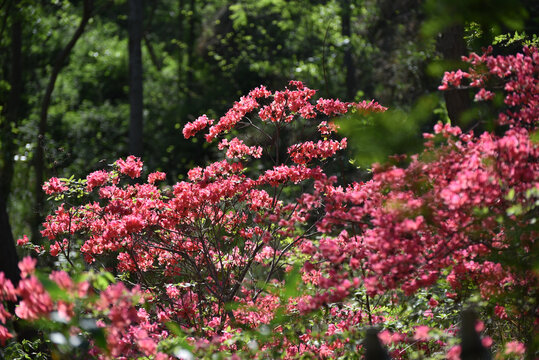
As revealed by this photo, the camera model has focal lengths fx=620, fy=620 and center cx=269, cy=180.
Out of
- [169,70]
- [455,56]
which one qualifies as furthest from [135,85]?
[169,70]

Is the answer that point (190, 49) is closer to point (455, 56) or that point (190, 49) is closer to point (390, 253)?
point (455, 56)

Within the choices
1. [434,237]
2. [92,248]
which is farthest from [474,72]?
[92,248]

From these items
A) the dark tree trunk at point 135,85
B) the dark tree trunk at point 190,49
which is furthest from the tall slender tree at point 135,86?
the dark tree trunk at point 190,49

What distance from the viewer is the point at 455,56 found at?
6.06 m

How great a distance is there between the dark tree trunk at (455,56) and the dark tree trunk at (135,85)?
23.3 ft

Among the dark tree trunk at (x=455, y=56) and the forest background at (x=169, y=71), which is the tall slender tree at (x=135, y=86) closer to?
the forest background at (x=169, y=71)

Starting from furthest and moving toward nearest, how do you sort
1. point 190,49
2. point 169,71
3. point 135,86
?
point 169,71
point 190,49
point 135,86

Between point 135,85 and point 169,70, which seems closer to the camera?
point 135,85

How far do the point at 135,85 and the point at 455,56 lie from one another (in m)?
7.40

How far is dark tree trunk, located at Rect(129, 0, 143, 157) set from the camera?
39.1 feet

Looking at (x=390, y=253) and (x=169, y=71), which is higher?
(x=169, y=71)

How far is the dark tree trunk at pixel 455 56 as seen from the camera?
593 cm

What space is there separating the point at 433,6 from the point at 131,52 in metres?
10.2

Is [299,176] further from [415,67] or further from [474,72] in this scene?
[415,67]
